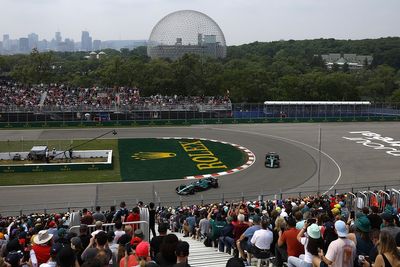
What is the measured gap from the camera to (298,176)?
38875 mm

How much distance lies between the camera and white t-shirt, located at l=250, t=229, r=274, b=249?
11086mm

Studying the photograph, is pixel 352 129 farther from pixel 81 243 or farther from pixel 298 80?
pixel 81 243

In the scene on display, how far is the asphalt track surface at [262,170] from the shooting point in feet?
105

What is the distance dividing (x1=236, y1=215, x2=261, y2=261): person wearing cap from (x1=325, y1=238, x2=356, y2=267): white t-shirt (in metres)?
2.86

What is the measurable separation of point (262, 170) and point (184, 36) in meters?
103

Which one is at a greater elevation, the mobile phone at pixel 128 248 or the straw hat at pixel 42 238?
the mobile phone at pixel 128 248

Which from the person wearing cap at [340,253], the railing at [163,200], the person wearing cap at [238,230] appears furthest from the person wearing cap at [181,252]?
the railing at [163,200]

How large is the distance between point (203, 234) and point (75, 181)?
22.4 meters

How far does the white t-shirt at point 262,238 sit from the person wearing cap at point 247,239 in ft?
1.05

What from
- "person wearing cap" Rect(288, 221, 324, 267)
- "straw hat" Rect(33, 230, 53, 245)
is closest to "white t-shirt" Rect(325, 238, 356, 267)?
"person wearing cap" Rect(288, 221, 324, 267)

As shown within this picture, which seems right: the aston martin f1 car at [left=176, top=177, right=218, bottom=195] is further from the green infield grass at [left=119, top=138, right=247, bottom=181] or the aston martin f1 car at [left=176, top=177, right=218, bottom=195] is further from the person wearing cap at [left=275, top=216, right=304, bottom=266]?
the person wearing cap at [left=275, top=216, right=304, bottom=266]

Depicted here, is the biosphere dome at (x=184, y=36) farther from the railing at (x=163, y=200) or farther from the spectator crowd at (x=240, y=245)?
the spectator crowd at (x=240, y=245)

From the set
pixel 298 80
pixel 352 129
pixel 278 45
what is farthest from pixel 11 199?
pixel 278 45

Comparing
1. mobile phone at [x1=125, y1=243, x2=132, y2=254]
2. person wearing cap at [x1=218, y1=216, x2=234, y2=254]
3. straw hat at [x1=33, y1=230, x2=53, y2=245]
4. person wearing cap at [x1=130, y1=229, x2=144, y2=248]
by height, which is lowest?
person wearing cap at [x1=218, y1=216, x2=234, y2=254]
